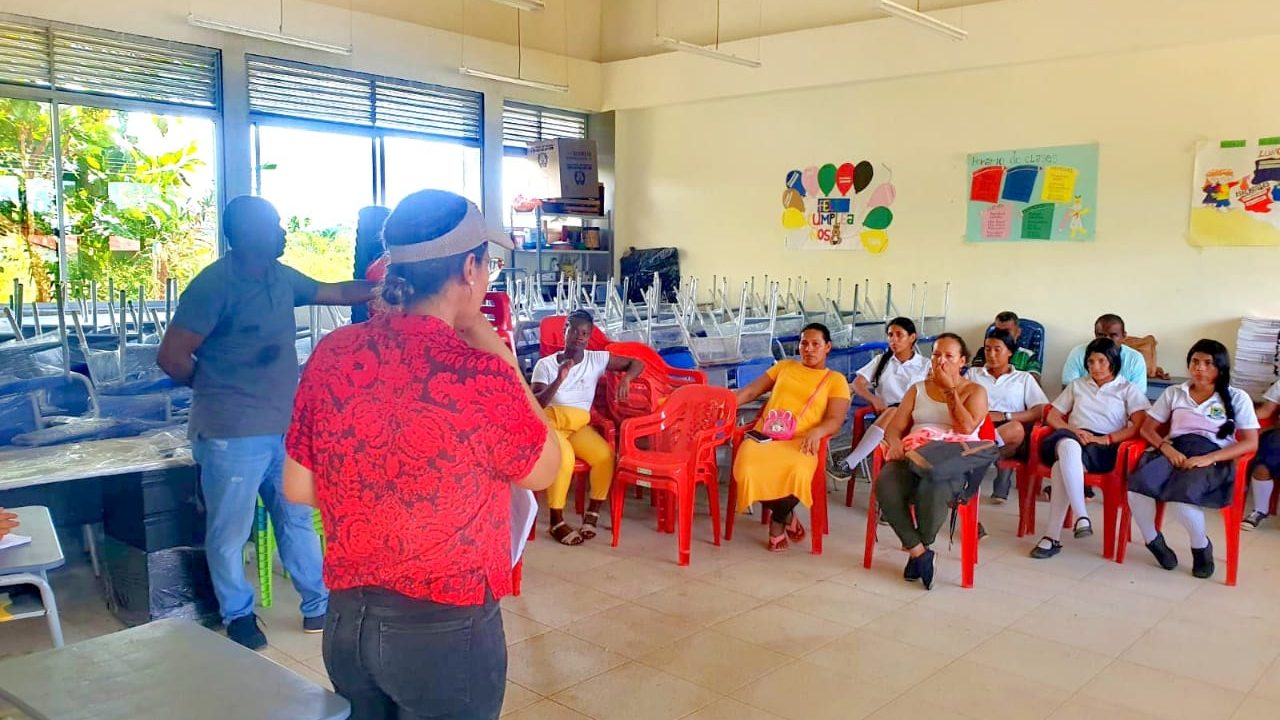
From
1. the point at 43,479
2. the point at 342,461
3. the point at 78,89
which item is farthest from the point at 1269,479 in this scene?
the point at 78,89

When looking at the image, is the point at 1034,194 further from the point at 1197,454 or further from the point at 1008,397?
the point at 1197,454

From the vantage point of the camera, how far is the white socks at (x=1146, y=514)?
13.2 feet

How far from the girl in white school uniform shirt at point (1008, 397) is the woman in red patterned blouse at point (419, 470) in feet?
12.0

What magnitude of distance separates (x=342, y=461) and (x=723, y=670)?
1.93m

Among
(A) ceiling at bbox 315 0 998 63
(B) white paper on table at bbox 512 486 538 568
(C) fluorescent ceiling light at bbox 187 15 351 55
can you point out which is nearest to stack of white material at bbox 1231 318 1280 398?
(A) ceiling at bbox 315 0 998 63

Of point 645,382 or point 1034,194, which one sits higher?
point 1034,194

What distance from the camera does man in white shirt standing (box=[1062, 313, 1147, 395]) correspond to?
208 inches

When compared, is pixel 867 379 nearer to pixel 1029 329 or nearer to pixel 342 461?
pixel 1029 329

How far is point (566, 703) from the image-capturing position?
276cm

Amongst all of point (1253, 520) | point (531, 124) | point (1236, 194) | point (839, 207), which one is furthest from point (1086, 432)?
point (531, 124)

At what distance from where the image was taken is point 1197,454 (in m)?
3.93

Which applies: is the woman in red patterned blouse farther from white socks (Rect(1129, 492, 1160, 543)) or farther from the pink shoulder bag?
white socks (Rect(1129, 492, 1160, 543))

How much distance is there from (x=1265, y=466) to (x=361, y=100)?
734 centimetres

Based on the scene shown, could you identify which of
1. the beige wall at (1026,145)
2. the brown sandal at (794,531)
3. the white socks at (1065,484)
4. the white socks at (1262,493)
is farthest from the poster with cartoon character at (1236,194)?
the brown sandal at (794,531)
